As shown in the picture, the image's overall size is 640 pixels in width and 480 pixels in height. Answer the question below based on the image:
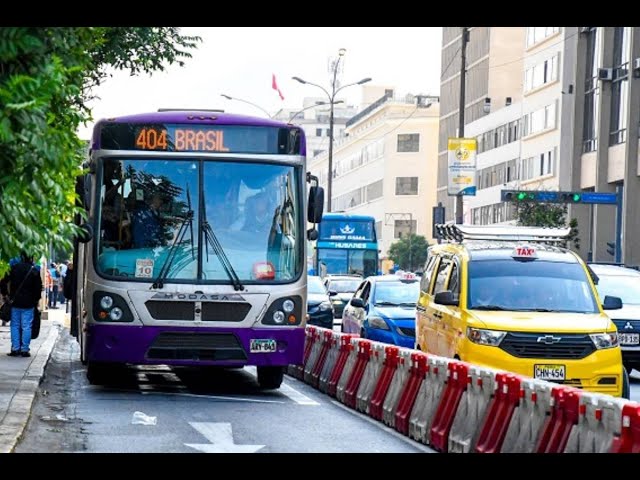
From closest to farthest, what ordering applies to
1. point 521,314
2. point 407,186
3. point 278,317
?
1. point 521,314
2. point 278,317
3. point 407,186

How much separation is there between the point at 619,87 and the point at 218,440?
1916 inches

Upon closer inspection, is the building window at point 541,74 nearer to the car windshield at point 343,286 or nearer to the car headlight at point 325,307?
the car windshield at point 343,286

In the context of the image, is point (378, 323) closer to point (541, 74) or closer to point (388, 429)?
point (388, 429)

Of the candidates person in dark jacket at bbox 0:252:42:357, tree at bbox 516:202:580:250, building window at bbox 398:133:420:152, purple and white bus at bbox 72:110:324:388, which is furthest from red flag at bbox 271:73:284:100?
purple and white bus at bbox 72:110:324:388

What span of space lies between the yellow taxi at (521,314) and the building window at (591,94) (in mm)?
43990

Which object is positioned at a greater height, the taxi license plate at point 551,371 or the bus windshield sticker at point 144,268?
the bus windshield sticker at point 144,268

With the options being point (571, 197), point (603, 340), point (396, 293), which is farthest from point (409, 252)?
point (603, 340)

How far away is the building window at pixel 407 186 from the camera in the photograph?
134m

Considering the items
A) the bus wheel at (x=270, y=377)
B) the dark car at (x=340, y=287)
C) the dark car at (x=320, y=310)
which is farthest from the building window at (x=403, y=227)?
the bus wheel at (x=270, y=377)

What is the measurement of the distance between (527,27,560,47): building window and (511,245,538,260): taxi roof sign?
57.6 meters

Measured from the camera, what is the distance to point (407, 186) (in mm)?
134125

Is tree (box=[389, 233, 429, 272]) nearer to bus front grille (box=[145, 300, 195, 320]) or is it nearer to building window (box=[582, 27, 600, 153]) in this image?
building window (box=[582, 27, 600, 153])
